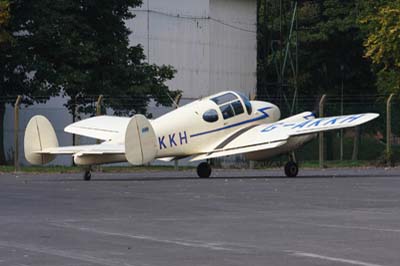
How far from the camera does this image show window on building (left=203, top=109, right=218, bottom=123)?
2934cm

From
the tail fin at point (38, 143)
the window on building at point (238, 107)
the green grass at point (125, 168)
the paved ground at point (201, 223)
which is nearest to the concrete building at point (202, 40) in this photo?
the green grass at point (125, 168)

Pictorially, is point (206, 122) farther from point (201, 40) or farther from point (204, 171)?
point (201, 40)

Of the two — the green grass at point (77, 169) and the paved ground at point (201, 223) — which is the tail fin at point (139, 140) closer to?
the paved ground at point (201, 223)

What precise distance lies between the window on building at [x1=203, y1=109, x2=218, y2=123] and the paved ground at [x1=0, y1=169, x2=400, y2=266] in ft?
11.7

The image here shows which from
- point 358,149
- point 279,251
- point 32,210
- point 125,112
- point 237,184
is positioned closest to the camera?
point 279,251

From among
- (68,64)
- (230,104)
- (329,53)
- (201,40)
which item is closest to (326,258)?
(230,104)

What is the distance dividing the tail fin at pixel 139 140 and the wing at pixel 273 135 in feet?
7.34

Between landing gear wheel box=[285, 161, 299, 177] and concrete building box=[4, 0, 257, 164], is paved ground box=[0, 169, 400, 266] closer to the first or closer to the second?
landing gear wheel box=[285, 161, 299, 177]

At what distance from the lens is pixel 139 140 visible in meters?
26.8

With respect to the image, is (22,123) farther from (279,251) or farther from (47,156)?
(279,251)

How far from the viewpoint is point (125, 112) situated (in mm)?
41469

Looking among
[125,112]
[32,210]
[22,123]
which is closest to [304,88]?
[22,123]

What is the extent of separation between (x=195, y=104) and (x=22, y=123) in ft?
68.9

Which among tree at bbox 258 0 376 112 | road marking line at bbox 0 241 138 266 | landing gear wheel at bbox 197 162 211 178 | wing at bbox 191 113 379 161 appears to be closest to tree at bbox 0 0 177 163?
landing gear wheel at bbox 197 162 211 178
